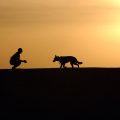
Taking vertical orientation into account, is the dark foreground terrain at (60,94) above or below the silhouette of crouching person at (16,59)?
below

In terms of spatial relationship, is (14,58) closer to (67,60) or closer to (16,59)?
(16,59)

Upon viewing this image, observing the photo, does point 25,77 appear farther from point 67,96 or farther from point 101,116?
point 101,116

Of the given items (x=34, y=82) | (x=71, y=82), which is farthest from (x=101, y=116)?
(x=34, y=82)

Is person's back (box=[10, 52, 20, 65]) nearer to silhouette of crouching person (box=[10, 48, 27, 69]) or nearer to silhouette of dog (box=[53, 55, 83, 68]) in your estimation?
silhouette of crouching person (box=[10, 48, 27, 69])

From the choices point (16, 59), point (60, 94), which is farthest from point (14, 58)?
point (60, 94)

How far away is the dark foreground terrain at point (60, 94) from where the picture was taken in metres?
12.3

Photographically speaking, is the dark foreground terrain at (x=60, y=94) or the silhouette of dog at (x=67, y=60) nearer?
the dark foreground terrain at (x=60, y=94)

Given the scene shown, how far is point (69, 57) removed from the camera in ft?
48.6

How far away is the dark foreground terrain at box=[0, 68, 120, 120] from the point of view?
1232cm

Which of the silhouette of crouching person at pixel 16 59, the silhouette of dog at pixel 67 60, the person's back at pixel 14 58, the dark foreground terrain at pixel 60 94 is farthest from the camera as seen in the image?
the silhouette of dog at pixel 67 60

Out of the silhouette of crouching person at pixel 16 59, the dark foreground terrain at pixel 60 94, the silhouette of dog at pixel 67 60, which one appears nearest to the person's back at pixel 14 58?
the silhouette of crouching person at pixel 16 59

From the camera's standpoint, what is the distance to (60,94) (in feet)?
41.3

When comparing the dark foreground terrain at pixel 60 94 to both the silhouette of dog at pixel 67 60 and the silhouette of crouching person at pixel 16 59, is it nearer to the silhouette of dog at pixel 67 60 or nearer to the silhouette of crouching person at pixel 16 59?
the silhouette of crouching person at pixel 16 59

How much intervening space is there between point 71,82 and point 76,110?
3.03 feet
